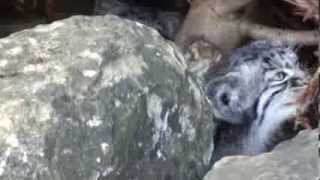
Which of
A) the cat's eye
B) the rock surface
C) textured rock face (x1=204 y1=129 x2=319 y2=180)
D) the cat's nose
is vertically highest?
textured rock face (x1=204 y1=129 x2=319 y2=180)

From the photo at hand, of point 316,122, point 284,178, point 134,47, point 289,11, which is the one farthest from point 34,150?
point 289,11

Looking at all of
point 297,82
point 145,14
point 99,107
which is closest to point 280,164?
point 99,107

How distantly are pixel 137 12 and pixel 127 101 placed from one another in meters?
1.54

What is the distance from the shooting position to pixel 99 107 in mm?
1472

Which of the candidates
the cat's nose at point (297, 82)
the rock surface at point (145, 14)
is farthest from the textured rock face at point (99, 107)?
the rock surface at point (145, 14)

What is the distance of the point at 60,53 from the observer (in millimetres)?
1536

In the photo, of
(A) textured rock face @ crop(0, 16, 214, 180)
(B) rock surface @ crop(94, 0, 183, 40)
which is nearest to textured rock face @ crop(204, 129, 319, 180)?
(A) textured rock face @ crop(0, 16, 214, 180)

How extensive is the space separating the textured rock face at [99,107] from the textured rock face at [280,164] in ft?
0.31

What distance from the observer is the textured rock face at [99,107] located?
55.8 inches

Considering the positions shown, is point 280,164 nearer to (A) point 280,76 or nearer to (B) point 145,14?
(A) point 280,76

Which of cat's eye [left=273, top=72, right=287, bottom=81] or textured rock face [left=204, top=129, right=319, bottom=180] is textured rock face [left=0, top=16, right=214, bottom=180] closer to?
textured rock face [left=204, top=129, right=319, bottom=180]

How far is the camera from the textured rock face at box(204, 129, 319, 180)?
1.47 metres

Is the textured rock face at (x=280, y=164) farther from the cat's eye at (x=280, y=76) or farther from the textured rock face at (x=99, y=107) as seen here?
the cat's eye at (x=280, y=76)

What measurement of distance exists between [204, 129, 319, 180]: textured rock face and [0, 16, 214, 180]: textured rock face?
0.09 m
